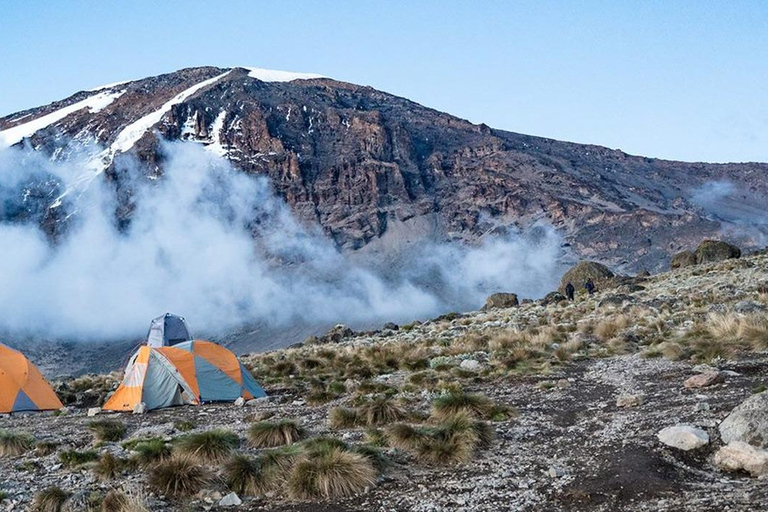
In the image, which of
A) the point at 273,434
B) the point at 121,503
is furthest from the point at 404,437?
the point at 121,503

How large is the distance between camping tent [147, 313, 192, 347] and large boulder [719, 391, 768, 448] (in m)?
23.9

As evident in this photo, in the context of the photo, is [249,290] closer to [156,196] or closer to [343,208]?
[343,208]

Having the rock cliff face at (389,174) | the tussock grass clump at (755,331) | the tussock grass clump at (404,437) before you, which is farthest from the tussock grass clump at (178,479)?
the rock cliff face at (389,174)

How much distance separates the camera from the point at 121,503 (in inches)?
305

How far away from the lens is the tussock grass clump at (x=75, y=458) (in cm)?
1020

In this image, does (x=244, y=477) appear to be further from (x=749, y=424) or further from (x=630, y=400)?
(x=630, y=400)

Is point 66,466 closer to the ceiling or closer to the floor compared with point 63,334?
closer to the ceiling

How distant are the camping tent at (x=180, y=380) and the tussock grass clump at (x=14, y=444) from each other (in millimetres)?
5285

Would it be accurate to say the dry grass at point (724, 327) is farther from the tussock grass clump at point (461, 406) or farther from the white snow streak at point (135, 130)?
the white snow streak at point (135, 130)

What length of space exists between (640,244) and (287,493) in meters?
134

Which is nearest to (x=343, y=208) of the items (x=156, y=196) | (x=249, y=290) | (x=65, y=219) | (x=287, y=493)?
(x=249, y=290)

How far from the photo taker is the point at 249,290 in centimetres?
13825

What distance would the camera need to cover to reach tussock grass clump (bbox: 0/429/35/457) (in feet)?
38.4

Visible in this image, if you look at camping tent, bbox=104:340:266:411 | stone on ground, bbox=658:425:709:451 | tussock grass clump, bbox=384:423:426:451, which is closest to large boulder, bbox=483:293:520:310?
camping tent, bbox=104:340:266:411
